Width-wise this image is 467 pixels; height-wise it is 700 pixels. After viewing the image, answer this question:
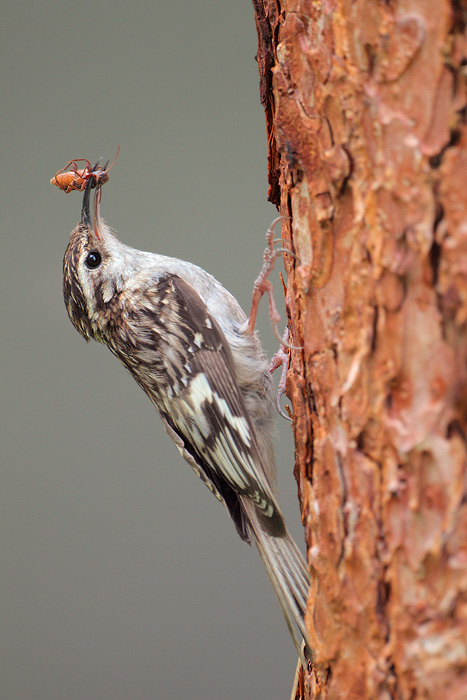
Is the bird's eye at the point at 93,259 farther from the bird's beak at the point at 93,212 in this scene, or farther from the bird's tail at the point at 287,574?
the bird's tail at the point at 287,574

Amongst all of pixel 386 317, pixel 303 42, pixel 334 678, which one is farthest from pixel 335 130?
pixel 334 678

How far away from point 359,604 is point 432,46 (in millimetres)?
730

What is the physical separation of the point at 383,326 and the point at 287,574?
0.88 m

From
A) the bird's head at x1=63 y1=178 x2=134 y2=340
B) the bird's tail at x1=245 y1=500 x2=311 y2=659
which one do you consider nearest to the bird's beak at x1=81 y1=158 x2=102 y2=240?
the bird's head at x1=63 y1=178 x2=134 y2=340

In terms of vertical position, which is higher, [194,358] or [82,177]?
[82,177]

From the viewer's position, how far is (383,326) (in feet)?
2.52

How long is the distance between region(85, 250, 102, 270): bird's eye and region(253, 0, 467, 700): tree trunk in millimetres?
1024

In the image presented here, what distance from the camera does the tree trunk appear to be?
2.29 ft

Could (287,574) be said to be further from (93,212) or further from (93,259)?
(93,212)

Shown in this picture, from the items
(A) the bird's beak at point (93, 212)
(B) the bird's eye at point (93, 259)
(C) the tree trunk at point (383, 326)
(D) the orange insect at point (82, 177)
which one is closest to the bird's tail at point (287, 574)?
(C) the tree trunk at point (383, 326)

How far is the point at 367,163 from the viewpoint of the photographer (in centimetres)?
77

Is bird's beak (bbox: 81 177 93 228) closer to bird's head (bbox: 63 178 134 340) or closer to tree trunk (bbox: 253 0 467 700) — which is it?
bird's head (bbox: 63 178 134 340)

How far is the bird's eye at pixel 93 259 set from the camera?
1.82 meters

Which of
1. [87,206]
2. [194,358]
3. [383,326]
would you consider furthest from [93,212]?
[383,326]
